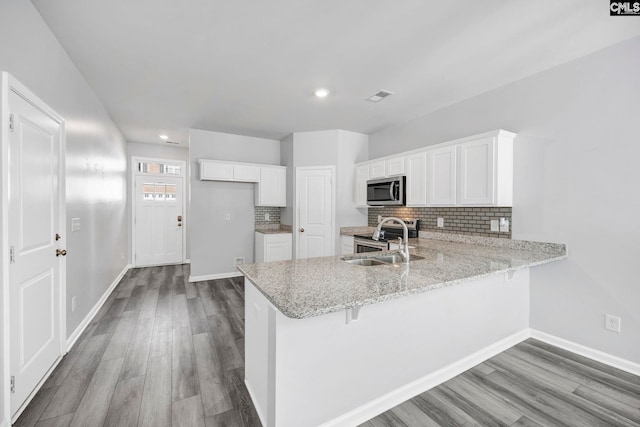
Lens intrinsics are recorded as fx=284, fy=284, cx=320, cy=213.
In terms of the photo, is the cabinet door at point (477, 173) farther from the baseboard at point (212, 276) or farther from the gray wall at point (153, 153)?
the gray wall at point (153, 153)

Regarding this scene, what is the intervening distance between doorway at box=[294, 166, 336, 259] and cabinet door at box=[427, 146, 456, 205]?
1.70 metres

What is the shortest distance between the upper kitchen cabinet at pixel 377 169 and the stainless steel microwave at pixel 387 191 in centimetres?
10

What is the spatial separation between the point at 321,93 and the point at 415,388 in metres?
2.91

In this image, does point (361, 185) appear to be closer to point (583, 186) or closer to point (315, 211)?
point (315, 211)

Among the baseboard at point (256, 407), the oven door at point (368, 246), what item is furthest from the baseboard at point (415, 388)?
the oven door at point (368, 246)

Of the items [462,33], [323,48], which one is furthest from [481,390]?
[323,48]

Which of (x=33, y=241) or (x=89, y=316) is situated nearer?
(x=33, y=241)

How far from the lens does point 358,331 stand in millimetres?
1638

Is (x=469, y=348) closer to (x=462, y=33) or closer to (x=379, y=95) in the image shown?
(x=462, y=33)

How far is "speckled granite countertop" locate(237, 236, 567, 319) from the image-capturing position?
1.27 metres

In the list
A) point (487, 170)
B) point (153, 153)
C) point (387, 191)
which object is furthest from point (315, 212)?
point (153, 153)

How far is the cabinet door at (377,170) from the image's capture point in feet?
13.4

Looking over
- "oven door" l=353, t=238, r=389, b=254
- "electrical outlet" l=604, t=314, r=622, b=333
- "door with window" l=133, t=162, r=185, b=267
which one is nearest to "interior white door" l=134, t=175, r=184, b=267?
"door with window" l=133, t=162, r=185, b=267

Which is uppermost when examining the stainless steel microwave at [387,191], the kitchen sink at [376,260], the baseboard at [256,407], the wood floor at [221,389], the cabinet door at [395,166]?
the cabinet door at [395,166]
